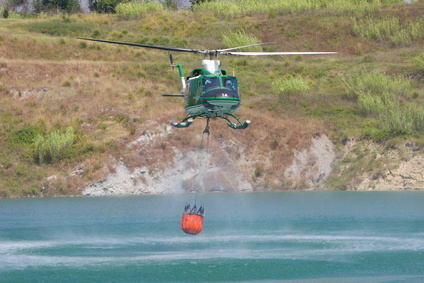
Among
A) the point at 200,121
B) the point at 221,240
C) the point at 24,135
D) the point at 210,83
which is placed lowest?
the point at 221,240

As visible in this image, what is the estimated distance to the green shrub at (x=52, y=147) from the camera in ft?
265

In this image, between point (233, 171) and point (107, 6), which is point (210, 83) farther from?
point (107, 6)

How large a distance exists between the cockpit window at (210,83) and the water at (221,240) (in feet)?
30.4

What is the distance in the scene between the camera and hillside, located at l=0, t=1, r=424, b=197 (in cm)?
7938

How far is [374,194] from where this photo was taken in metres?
76.5

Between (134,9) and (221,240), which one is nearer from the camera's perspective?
(221,240)

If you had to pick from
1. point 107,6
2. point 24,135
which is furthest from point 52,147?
point 107,6

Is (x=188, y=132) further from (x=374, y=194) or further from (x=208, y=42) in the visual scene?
(x=208, y=42)

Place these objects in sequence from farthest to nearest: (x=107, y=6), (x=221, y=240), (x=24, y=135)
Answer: (x=107, y=6) → (x=24, y=135) → (x=221, y=240)

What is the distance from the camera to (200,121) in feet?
275

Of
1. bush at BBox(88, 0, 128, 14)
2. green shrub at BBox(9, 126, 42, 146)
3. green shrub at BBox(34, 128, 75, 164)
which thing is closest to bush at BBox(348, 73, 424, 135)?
green shrub at BBox(34, 128, 75, 164)

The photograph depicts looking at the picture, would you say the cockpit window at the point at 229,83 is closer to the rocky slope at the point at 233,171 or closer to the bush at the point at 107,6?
the rocky slope at the point at 233,171

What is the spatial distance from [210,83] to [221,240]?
1383 cm

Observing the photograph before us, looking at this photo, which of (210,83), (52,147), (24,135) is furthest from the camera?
(24,135)
